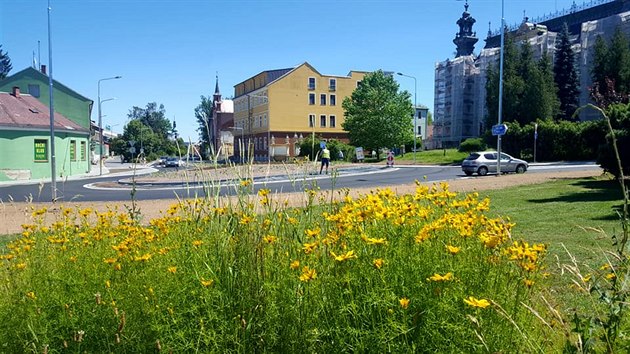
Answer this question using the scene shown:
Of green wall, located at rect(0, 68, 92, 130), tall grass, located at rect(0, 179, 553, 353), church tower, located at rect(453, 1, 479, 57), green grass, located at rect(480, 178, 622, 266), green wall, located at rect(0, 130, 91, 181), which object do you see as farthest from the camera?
church tower, located at rect(453, 1, 479, 57)

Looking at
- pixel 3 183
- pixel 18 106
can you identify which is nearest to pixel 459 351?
pixel 3 183

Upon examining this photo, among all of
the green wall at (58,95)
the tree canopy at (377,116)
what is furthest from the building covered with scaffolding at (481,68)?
the green wall at (58,95)

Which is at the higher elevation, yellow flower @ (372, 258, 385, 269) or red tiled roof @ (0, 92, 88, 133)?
red tiled roof @ (0, 92, 88, 133)

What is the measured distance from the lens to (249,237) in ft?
10.7

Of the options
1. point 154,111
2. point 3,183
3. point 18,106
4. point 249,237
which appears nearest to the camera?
point 249,237

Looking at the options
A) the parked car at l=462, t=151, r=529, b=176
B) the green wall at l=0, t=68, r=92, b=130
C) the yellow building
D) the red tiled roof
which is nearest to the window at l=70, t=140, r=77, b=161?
the red tiled roof

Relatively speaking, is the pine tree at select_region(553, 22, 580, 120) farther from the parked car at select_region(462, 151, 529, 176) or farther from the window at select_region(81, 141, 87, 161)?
the window at select_region(81, 141, 87, 161)

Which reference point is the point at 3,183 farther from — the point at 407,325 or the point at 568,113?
the point at 568,113

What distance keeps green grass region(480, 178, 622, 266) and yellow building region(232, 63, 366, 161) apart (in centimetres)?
4844

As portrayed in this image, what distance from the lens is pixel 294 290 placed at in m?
2.81

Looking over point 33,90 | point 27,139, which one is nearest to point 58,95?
point 33,90

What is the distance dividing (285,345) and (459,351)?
99cm

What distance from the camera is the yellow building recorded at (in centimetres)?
6538

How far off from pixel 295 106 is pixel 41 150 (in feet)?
122
